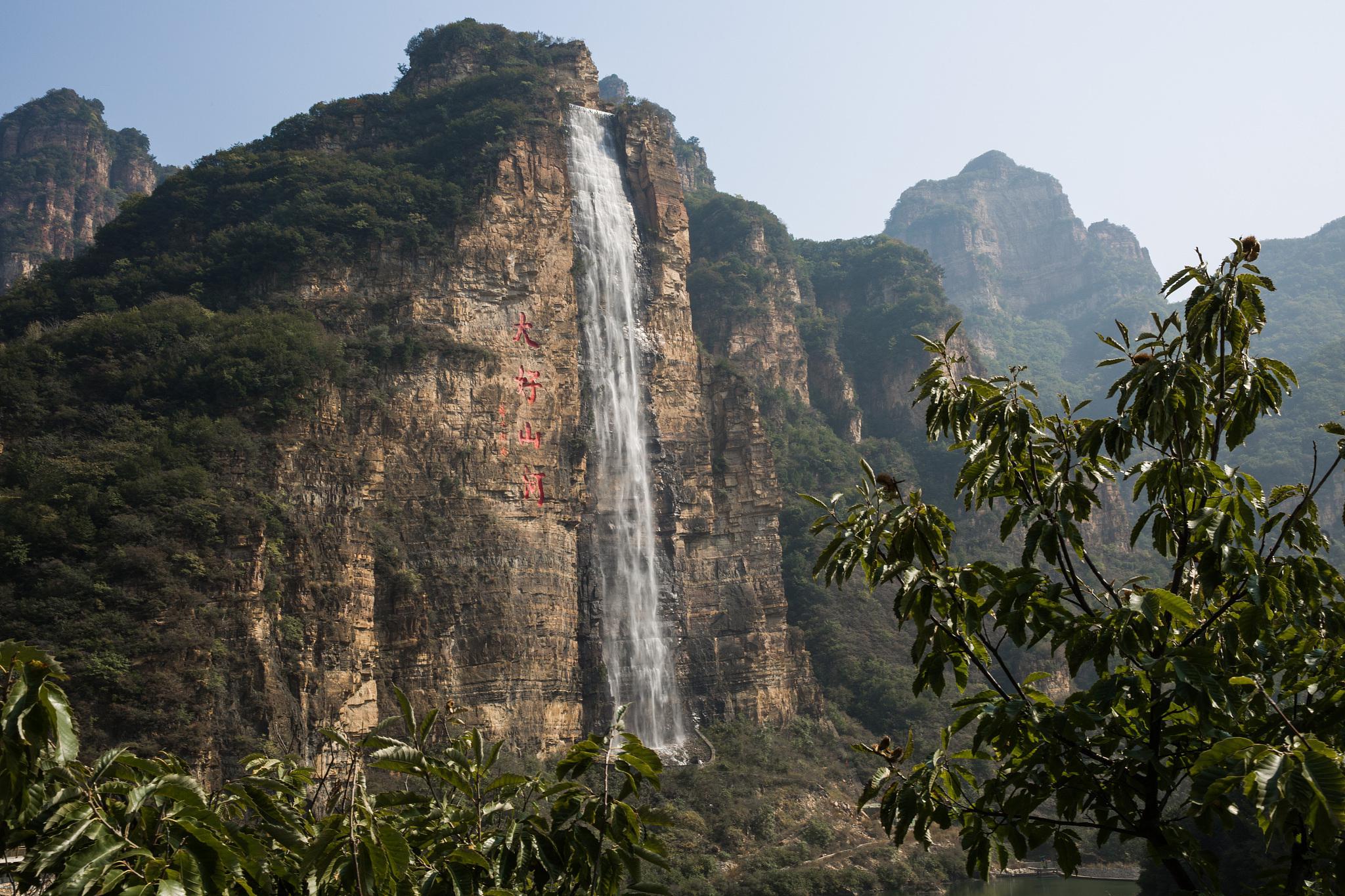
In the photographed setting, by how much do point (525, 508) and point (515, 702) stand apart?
18.6 feet

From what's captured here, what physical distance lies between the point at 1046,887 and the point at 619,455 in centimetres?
1840

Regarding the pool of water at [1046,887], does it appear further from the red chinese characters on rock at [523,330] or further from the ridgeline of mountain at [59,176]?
the ridgeline of mountain at [59,176]

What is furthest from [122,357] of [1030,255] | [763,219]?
[1030,255]

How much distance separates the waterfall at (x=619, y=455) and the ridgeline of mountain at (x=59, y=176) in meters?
28.2

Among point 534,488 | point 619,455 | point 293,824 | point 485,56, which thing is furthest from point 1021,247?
point 293,824

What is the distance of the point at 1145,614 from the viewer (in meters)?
3.50

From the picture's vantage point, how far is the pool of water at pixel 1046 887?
26969 millimetres

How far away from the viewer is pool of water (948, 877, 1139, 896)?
2697cm

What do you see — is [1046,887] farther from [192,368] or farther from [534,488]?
[192,368]

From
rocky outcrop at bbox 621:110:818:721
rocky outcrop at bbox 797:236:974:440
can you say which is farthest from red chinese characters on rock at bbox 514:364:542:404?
rocky outcrop at bbox 797:236:974:440

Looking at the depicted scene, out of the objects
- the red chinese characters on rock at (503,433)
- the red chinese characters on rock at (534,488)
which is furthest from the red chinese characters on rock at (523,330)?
the red chinese characters on rock at (534,488)

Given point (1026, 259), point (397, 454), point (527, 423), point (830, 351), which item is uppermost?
point (1026, 259)

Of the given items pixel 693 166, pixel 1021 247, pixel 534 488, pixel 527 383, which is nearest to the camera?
pixel 534 488

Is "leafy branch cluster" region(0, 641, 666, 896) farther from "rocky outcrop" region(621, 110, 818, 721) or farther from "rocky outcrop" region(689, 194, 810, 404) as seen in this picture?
"rocky outcrop" region(689, 194, 810, 404)
